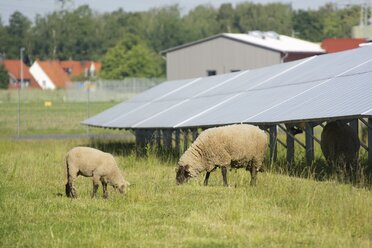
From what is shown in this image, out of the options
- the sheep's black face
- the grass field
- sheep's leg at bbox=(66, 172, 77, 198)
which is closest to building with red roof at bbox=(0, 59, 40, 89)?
the grass field

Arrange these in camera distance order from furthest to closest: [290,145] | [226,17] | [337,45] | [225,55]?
[226,17] < [337,45] < [225,55] < [290,145]

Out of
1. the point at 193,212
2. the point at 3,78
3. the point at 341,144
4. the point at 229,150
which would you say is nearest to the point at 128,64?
the point at 3,78

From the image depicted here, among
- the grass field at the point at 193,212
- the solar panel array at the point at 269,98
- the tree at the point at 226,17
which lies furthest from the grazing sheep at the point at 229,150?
the tree at the point at 226,17

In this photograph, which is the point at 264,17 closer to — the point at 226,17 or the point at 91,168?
the point at 226,17

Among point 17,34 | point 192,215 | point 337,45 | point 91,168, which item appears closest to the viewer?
point 192,215

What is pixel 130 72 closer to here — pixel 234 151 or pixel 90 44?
pixel 90 44

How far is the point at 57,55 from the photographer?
130 m

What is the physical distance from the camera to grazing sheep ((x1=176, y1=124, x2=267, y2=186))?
18.6 m

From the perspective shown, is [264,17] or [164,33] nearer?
[164,33]

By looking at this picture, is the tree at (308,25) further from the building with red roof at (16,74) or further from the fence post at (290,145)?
the fence post at (290,145)

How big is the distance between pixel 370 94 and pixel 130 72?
8533 centimetres

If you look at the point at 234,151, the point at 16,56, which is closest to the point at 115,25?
the point at 16,56

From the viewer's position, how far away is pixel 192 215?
557 inches

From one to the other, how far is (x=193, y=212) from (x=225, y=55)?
44.0 metres
